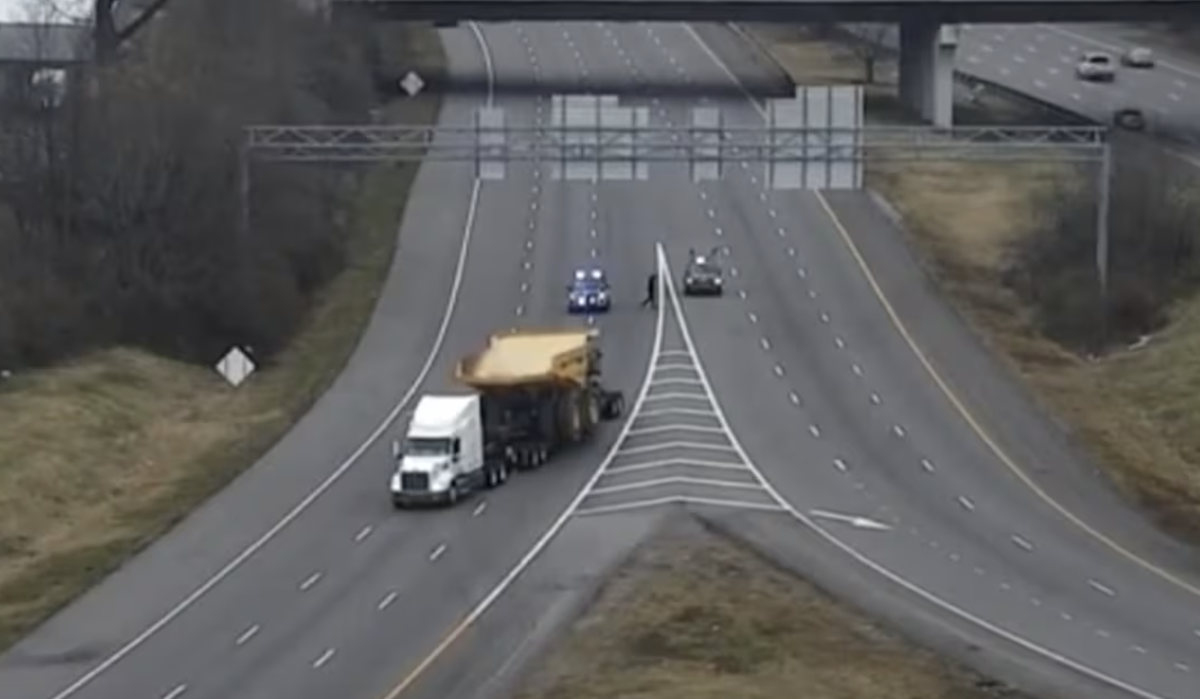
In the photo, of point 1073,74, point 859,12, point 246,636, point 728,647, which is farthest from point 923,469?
point 1073,74

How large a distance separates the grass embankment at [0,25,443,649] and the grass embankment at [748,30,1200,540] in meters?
18.9

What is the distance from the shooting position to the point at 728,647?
51.2 m

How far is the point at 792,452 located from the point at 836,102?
1901 centimetres

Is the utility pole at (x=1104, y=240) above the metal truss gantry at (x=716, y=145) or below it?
below

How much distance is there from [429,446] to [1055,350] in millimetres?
26427

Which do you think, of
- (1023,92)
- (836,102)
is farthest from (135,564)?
(1023,92)

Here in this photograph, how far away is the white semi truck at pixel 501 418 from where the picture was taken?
207 ft

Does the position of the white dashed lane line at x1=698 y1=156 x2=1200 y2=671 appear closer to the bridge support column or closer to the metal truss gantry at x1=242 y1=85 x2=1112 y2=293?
the metal truss gantry at x1=242 y1=85 x2=1112 y2=293

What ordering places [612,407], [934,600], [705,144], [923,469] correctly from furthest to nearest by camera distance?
[705,144], [612,407], [923,469], [934,600]

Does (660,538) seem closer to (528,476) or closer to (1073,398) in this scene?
(528,476)

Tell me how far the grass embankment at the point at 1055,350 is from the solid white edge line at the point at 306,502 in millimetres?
15043

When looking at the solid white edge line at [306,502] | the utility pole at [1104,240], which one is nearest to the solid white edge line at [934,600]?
the solid white edge line at [306,502]

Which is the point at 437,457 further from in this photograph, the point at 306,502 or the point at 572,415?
the point at 572,415

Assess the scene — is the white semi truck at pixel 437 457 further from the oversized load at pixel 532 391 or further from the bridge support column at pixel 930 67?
the bridge support column at pixel 930 67
